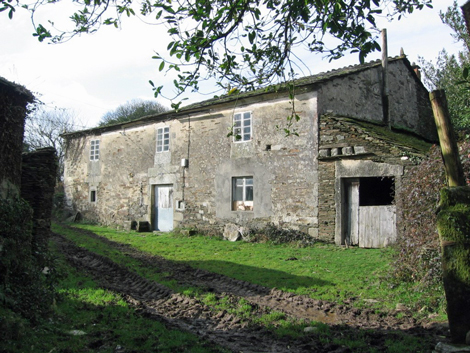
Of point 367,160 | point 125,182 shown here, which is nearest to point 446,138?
point 367,160

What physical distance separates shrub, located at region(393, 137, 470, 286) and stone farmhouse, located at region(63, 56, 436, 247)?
324 centimetres

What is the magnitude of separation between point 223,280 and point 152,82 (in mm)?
4613

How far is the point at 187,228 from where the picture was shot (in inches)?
637

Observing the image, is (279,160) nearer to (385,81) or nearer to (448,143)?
(385,81)

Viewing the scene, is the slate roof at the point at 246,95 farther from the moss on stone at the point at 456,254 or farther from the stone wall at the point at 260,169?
the moss on stone at the point at 456,254

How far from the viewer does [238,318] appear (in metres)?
5.70

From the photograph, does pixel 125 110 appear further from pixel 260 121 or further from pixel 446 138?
pixel 446 138

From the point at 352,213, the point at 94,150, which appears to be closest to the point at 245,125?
the point at 352,213

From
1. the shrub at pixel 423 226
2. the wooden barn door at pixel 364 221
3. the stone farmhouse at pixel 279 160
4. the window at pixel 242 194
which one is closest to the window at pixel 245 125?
the stone farmhouse at pixel 279 160

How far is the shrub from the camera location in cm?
650

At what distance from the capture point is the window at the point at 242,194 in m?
14.5

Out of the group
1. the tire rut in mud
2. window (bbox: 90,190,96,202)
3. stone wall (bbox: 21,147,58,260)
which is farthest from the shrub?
window (bbox: 90,190,96,202)

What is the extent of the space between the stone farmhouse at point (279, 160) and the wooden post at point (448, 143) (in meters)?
6.25

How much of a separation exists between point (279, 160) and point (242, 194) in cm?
210
